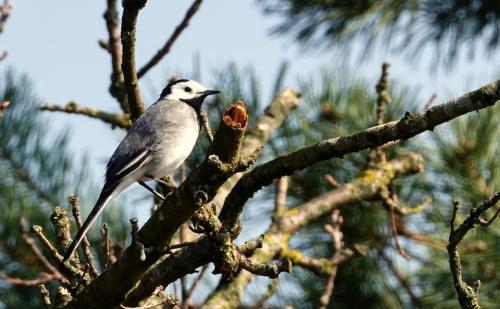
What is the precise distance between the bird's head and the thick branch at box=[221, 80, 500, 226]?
2.08 meters

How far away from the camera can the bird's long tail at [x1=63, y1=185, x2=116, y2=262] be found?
2.99 metres

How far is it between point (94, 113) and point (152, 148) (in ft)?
2.00

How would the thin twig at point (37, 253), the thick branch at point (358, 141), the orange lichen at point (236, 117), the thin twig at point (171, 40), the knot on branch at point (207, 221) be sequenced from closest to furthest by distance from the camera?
the thick branch at point (358, 141) → the orange lichen at point (236, 117) → the knot on branch at point (207, 221) → the thin twig at point (37, 253) → the thin twig at point (171, 40)

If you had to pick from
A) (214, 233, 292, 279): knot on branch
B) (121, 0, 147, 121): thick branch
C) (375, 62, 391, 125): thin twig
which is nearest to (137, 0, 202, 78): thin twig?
(121, 0, 147, 121): thick branch

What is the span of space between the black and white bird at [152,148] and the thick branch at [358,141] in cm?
107

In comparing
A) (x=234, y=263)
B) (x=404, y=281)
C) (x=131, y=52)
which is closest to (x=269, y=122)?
(x=404, y=281)

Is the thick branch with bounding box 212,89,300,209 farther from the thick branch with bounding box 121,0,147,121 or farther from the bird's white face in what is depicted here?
the thick branch with bounding box 121,0,147,121

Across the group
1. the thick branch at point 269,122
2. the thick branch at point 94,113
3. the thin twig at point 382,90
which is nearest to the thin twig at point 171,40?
the thick branch at point 94,113

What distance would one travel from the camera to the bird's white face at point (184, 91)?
15.7ft

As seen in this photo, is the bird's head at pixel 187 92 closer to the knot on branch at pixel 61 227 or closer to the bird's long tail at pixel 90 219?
the bird's long tail at pixel 90 219

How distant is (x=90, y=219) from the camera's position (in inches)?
129

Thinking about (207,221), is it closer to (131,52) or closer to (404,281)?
(131,52)

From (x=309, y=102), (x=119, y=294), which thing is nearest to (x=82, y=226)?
(x=119, y=294)

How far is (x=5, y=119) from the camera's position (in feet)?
17.0
